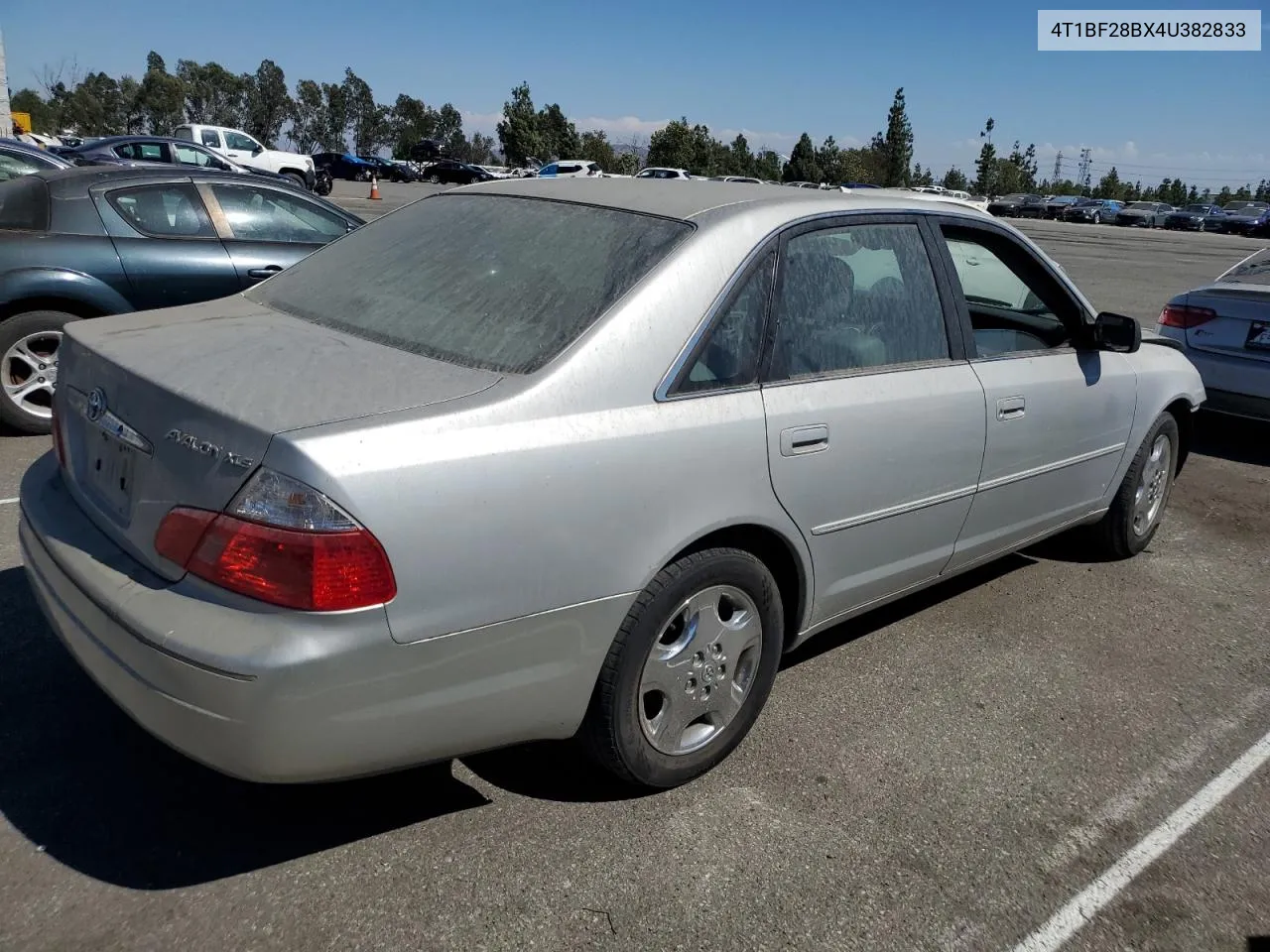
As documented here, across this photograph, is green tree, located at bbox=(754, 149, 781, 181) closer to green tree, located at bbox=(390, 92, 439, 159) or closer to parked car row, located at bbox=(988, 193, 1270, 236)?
parked car row, located at bbox=(988, 193, 1270, 236)

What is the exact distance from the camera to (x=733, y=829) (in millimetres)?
2805

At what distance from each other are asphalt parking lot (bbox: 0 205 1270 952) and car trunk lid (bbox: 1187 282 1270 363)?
385 centimetres

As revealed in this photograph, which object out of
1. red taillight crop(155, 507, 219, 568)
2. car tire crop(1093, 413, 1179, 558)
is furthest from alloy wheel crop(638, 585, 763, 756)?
car tire crop(1093, 413, 1179, 558)

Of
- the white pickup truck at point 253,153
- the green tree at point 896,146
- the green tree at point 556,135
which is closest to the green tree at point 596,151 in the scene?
the green tree at point 556,135

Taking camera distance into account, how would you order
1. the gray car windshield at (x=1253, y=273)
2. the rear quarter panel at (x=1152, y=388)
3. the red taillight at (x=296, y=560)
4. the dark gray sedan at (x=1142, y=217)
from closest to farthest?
1. the red taillight at (x=296, y=560)
2. the rear quarter panel at (x=1152, y=388)
3. the gray car windshield at (x=1253, y=273)
4. the dark gray sedan at (x=1142, y=217)

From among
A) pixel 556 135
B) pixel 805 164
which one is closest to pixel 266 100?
pixel 556 135

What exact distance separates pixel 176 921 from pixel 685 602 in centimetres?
141

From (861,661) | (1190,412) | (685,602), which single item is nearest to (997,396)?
(861,661)

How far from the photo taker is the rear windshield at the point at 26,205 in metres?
5.94

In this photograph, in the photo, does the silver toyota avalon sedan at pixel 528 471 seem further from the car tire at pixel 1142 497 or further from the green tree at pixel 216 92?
the green tree at pixel 216 92

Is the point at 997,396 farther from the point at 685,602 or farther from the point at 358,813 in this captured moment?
the point at 358,813

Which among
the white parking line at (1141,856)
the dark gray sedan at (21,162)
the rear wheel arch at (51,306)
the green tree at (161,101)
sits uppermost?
the green tree at (161,101)

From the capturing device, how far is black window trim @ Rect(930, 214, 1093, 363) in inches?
145

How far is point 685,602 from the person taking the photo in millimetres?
2754
